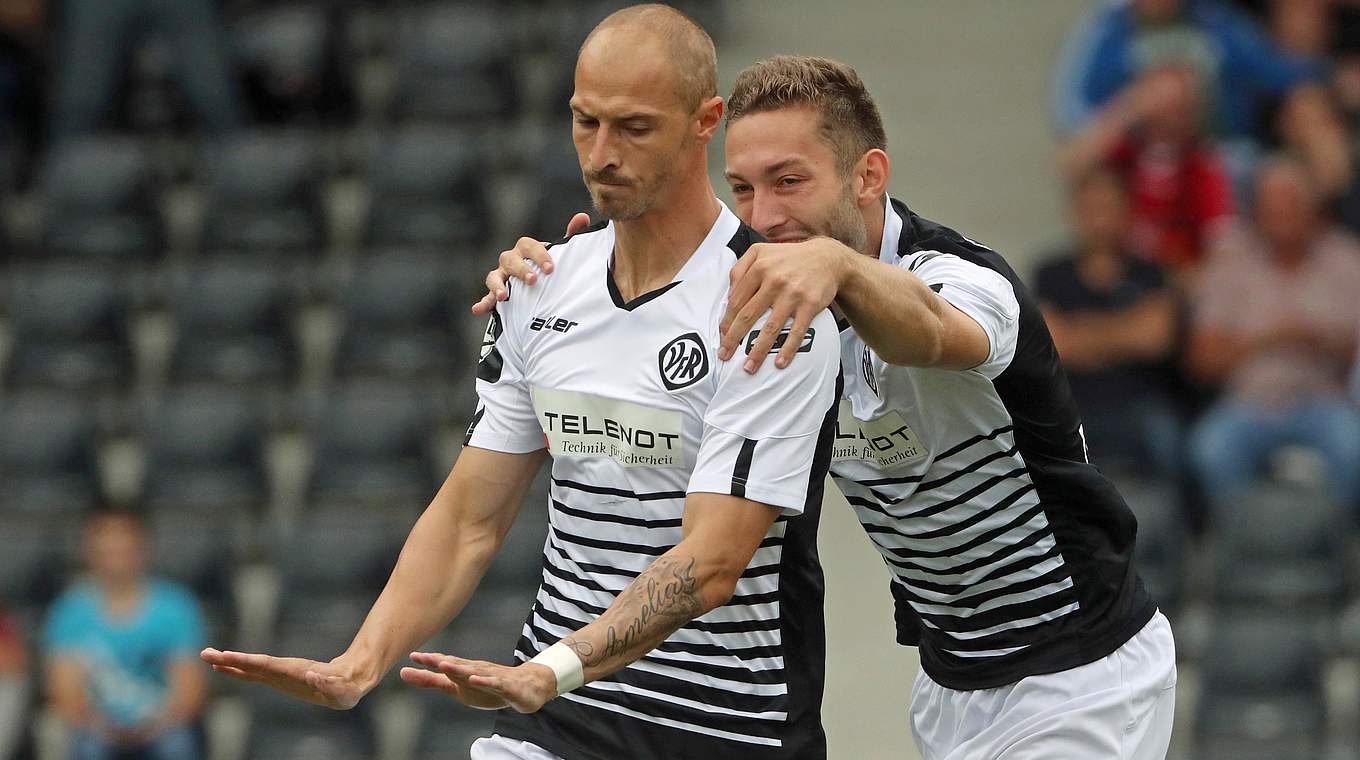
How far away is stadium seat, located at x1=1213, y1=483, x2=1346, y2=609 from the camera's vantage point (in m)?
7.97

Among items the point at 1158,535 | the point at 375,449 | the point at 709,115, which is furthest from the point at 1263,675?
the point at 709,115

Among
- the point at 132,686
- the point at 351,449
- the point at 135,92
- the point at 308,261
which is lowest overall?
the point at 132,686

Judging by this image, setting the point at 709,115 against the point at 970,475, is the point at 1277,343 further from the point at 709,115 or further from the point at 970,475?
the point at 709,115

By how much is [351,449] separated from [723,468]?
546 cm

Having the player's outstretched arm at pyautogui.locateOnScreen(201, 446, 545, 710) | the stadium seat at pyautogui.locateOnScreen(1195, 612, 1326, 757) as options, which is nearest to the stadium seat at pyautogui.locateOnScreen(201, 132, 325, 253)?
the stadium seat at pyautogui.locateOnScreen(1195, 612, 1326, 757)

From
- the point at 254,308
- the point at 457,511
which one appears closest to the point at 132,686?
the point at 254,308

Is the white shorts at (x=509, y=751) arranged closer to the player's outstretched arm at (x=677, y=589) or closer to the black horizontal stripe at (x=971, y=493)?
the player's outstretched arm at (x=677, y=589)

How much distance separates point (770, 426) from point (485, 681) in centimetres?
72

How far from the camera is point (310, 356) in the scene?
9438 millimetres

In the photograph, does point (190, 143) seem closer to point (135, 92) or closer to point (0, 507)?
point (135, 92)

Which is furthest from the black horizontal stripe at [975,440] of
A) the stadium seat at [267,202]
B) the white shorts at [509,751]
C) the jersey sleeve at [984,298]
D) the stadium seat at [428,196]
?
the stadium seat at [267,202]

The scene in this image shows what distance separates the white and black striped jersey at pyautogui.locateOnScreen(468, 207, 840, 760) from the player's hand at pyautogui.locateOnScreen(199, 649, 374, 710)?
39 centimetres

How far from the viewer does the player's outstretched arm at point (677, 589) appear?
127 inches

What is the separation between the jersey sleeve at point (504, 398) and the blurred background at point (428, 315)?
4.02 meters
